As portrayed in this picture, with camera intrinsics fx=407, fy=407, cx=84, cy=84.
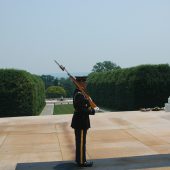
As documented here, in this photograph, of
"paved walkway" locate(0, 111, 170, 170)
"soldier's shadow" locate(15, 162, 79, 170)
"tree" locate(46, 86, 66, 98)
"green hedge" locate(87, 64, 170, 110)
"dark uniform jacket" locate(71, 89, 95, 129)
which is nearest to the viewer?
"dark uniform jacket" locate(71, 89, 95, 129)

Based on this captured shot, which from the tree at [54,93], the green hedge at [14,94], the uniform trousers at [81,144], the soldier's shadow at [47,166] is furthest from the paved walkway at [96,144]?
the tree at [54,93]

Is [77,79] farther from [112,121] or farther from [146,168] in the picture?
[112,121]

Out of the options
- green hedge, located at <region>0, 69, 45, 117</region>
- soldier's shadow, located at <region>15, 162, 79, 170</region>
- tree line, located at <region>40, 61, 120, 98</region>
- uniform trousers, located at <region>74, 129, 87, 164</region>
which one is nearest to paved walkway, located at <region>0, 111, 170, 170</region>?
soldier's shadow, located at <region>15, 162, 79, 170</region>

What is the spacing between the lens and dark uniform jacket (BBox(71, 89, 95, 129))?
6.15 metres

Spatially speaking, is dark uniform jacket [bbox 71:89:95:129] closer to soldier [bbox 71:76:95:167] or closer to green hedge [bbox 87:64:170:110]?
soldier [bbox 71:76:95:167]

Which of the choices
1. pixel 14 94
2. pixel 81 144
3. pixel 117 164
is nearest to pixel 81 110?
pixel 81 144

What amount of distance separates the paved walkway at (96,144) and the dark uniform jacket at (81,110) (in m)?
0.70

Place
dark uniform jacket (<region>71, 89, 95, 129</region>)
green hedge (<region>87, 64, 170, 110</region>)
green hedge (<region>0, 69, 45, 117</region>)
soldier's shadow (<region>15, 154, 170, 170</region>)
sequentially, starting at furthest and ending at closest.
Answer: green hedge (<region>87, 64, 170, 110</region>) < green hedge (<region>0, 69, 45, 117</region>) < soldier's shadow (<region>15, 154, 170, 170</region>) < dark uniform jacket (<region>71, 89, 95, 129</region>)

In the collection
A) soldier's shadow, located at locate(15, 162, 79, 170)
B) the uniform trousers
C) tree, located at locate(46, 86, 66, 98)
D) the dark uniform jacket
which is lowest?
tree, located at locate(46, 86, 66, 98)

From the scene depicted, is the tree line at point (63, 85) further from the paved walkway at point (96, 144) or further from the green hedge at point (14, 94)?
the paved walkway at point (96, 144)

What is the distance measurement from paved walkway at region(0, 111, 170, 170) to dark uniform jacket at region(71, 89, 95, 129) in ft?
2.28

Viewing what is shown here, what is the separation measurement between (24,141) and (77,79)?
3581 mm

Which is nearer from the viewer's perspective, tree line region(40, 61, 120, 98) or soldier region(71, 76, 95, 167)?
Answer: soldier region(71, 76, 95, 167)

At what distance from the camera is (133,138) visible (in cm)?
922
